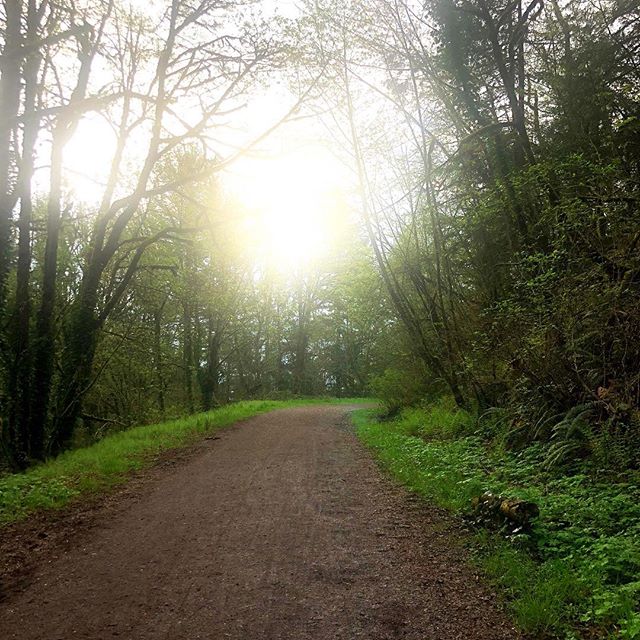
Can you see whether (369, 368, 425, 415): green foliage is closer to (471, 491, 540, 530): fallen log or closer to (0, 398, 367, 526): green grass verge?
(0, 398, 367, 526): green grass verge

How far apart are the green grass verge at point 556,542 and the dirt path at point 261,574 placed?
0.28m

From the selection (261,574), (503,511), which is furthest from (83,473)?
(503,511)

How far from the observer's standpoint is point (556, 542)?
4.15 meters

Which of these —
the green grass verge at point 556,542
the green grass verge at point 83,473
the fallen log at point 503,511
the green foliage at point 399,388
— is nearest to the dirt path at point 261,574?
the green grass verge at point 556,542

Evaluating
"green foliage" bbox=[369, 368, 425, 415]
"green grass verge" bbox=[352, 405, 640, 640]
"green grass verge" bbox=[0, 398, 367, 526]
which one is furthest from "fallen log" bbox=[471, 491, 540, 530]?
"green foliage" bbox=[369, 368, 425, 415]

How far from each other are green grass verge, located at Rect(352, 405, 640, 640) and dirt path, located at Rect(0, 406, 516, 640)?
0.93 feet

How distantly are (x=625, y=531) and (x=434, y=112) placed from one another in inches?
448

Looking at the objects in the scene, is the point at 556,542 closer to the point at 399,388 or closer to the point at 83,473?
the point at 83,473

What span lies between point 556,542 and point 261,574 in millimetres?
2595

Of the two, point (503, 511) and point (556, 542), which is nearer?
point (556, 542)

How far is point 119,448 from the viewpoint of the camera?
945 centimetres

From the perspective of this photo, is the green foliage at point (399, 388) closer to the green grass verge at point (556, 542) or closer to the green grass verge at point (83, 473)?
the green grass verge at point (83, 473)

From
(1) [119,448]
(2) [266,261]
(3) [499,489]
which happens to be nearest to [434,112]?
(3) [499,489]

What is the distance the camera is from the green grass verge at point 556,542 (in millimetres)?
3158
